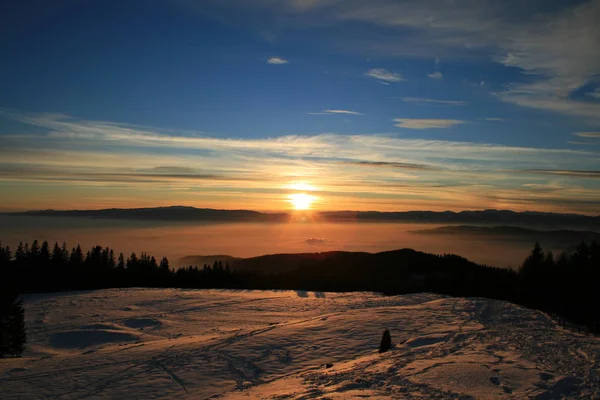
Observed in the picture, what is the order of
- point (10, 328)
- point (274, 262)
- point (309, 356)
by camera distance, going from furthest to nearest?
point (274, 262)
point (10, 328)
point (309, 356)

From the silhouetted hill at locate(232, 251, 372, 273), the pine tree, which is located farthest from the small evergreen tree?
A: the silhouetted hill at locate(232, 251, 372, 273)

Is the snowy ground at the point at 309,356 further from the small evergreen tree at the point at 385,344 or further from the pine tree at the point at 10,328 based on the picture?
the pine tree at the point at 10,328

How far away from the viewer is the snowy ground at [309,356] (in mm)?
16438

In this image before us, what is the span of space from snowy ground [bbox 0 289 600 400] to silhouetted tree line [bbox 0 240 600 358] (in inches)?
298

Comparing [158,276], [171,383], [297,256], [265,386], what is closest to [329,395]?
[265,386]

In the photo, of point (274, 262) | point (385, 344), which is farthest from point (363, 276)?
point (274, 262)

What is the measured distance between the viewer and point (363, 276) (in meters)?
91.3

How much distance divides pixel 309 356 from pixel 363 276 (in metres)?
69.3

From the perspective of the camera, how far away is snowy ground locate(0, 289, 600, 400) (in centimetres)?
1644

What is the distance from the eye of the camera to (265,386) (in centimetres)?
1864

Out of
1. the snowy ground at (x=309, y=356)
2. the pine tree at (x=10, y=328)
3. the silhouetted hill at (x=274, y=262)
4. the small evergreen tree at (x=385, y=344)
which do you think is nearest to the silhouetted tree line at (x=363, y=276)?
the pine tree at (x=10, y=328)

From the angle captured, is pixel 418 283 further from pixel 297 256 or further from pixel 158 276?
pixel 297 256

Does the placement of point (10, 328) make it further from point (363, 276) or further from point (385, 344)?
point (363, 276)

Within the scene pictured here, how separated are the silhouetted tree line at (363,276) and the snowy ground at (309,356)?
756cm
